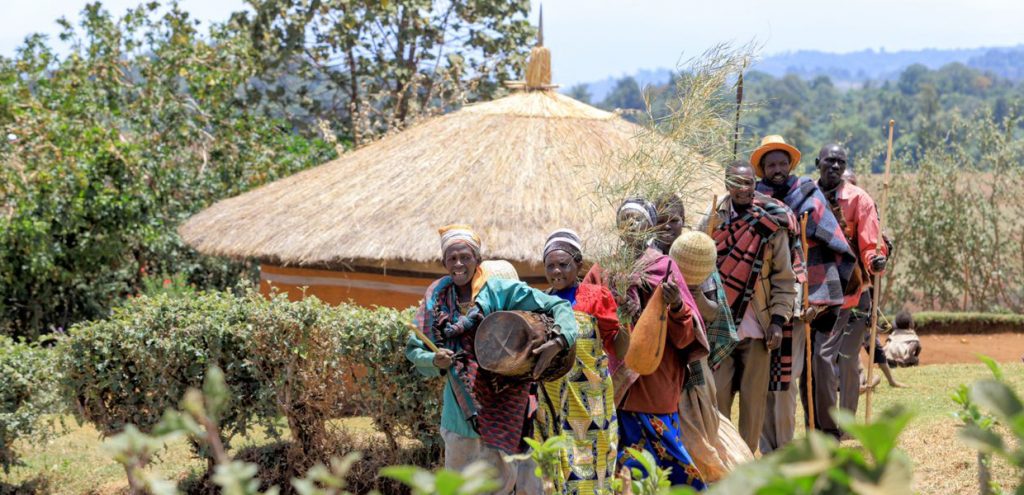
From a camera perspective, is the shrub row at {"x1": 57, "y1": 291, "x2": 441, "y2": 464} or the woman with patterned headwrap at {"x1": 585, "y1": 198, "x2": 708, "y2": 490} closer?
the woman with patterned headwrap at {"x1": 585, "y1": 198, "x2": 708, "y2": 490}

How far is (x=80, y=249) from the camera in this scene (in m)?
12.5

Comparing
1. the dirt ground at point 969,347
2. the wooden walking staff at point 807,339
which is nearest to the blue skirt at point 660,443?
the wooden walking staff at point 807,339

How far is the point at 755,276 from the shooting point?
19.4ft

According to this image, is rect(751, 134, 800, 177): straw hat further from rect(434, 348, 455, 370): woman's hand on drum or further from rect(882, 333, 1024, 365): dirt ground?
rect(882, 333, 1024, 365): dirt ground

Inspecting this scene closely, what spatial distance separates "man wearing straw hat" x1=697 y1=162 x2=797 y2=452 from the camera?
19.2 feet

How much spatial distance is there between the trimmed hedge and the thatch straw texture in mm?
5641

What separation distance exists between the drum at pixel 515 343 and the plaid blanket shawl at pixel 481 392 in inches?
8.7

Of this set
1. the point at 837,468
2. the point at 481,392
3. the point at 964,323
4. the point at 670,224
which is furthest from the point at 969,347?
the point at 837,468

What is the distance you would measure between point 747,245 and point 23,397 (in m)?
4.40

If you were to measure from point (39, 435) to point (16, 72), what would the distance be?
7958mm

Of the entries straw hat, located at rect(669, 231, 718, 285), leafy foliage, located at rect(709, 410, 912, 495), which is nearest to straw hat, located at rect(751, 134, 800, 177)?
straw hat, located at rect(669, 231, 718, 285)

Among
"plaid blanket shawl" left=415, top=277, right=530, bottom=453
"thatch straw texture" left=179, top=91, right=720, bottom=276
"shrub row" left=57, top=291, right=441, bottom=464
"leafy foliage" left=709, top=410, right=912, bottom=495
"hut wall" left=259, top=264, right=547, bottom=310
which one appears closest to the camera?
"leafy foliage" left=709, top=410, right=912, bottom=495

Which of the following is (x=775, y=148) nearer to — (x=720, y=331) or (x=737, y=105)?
(x=737, y=105)

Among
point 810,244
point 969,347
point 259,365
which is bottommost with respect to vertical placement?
point 969,347
